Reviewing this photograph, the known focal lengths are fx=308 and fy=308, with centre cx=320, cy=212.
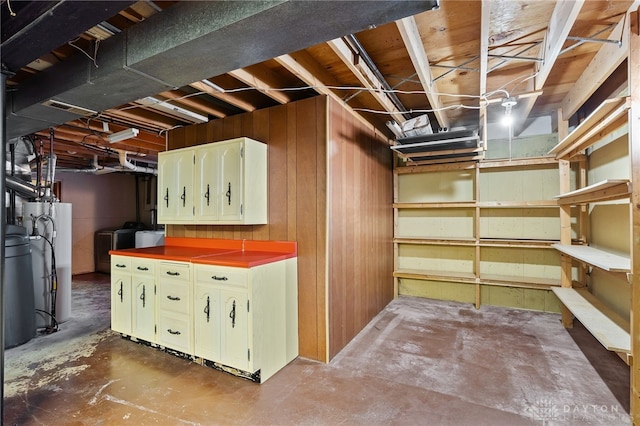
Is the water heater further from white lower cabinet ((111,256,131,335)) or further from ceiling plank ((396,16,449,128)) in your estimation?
ceiling plank ((396,16,449,128))

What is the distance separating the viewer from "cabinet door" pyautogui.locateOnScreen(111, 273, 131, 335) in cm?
300

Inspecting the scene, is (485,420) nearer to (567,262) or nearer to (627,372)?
(627,372)

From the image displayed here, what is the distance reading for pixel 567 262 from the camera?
11.2 ft

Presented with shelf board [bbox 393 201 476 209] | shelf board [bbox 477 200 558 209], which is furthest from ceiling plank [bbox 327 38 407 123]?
shelf board [bbox 477 200 558 209]

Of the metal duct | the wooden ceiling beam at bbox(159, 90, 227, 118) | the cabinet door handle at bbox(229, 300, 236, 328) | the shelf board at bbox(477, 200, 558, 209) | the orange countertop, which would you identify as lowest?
the cabinet door handle at bbox(229, 300, 236, 328)

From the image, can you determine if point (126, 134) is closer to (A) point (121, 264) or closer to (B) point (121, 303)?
(A) point (121, 264)

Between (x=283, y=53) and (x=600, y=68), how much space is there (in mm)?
2646

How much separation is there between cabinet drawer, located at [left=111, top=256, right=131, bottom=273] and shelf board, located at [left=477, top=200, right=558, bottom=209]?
412cm

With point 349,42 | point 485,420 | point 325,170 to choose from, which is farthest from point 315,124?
point 485,420

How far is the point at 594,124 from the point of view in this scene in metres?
2.46

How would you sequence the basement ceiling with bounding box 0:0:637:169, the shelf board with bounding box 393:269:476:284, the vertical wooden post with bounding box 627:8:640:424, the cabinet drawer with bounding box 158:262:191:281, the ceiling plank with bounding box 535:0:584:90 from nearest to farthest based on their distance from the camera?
the basement ceiling with bounding box 0:0:637:169
the ceiling plank with bounding box 535:0:584:90
the vertical wooden post with bounding box 627:8:640:424
the cabinet drawer with bounding box 158:262:191:281
the shelf board with bounding box 393:269:476:284

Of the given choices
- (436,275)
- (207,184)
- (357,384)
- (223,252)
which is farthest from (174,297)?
(436,275)

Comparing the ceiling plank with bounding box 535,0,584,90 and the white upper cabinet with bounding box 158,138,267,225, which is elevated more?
the ceiling plank with bounding box 535,0,584,90

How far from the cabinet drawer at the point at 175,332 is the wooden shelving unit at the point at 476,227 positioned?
9.54 ft
